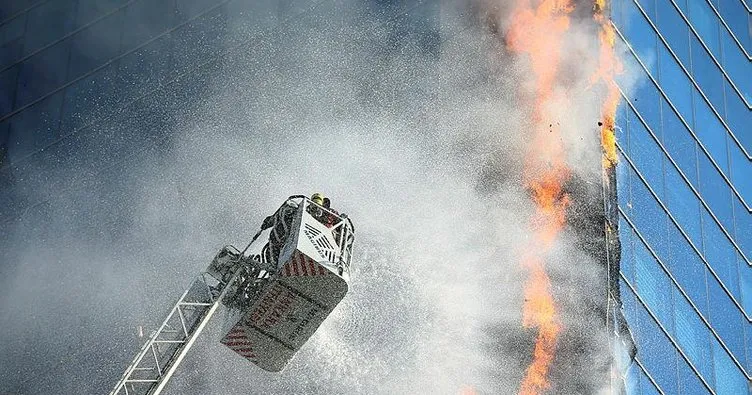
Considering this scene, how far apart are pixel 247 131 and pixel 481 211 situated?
16.3 ft

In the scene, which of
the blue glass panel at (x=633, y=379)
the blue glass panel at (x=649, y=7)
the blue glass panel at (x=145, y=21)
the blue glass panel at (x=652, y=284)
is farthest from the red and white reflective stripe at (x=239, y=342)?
the blue glass panel at (x=145, y=21)

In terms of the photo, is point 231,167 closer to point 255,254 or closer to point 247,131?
point 247,131

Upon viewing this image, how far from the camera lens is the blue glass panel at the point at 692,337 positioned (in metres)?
23.6

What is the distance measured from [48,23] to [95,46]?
1800mm

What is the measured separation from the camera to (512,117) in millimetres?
24500

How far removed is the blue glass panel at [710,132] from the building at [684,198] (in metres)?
0.03

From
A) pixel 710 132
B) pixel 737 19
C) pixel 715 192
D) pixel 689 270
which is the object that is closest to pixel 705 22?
pixel 737 19

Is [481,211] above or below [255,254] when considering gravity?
above

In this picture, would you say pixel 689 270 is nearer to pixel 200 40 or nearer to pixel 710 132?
pixel 710 132

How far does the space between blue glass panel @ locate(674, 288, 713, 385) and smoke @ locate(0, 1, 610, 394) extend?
2309 mm

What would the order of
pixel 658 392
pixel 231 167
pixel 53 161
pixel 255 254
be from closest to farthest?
pixel 255 254 < pixel 658 392 < pixel 231 167 < pixel 53 161

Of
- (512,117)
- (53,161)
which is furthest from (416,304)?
(53,161)

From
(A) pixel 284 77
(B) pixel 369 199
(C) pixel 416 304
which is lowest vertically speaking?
(C) pixel 416 304

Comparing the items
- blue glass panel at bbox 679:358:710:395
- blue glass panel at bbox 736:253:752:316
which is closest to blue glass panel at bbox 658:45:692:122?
blue glass panel at bbox 736:253:752:316
